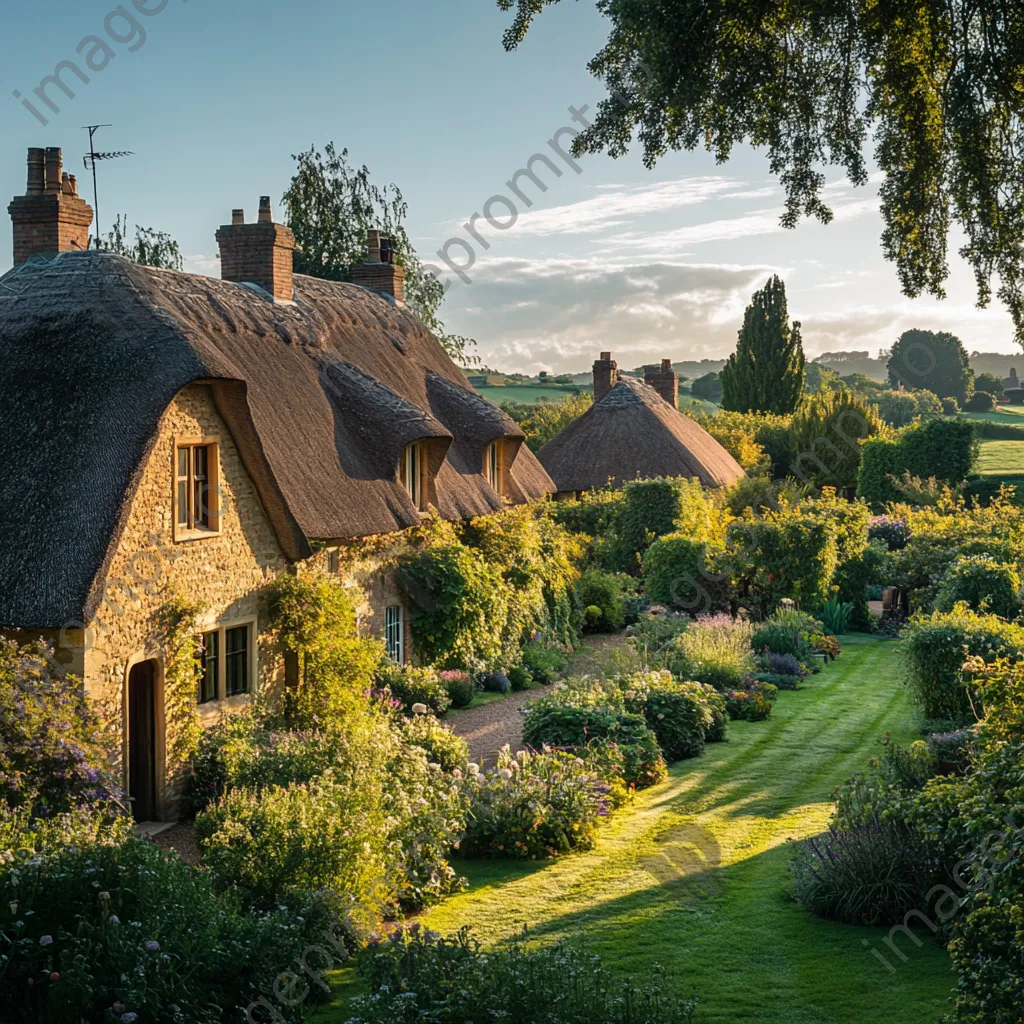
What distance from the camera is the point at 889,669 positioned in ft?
76.7

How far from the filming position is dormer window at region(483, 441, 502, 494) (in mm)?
23844

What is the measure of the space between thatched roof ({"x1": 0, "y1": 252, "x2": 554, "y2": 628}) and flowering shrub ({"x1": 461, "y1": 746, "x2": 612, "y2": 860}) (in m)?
4.98

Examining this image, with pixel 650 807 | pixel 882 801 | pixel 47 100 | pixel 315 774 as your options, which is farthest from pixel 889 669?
pixel 47 100

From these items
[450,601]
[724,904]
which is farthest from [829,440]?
[724,904]

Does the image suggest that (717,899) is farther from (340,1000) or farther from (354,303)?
(354,303)

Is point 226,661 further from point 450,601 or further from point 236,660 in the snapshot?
point 450,601

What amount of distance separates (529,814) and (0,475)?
24.7 ft

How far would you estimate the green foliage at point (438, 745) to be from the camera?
49.5ft

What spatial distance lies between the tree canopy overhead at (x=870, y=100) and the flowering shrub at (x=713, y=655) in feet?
35.3

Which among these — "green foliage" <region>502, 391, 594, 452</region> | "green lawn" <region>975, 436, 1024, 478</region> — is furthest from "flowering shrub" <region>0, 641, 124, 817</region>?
"green lawn" <region>975, 436, 1024, 478</region>

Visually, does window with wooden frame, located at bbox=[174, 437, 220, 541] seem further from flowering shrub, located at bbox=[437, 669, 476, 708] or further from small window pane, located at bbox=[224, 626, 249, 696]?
flowering shrub, located at bbox=[437, 669, 476, 708]

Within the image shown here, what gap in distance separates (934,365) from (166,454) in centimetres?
9986

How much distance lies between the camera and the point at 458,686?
2006cm

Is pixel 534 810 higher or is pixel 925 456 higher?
pixel 925 456
